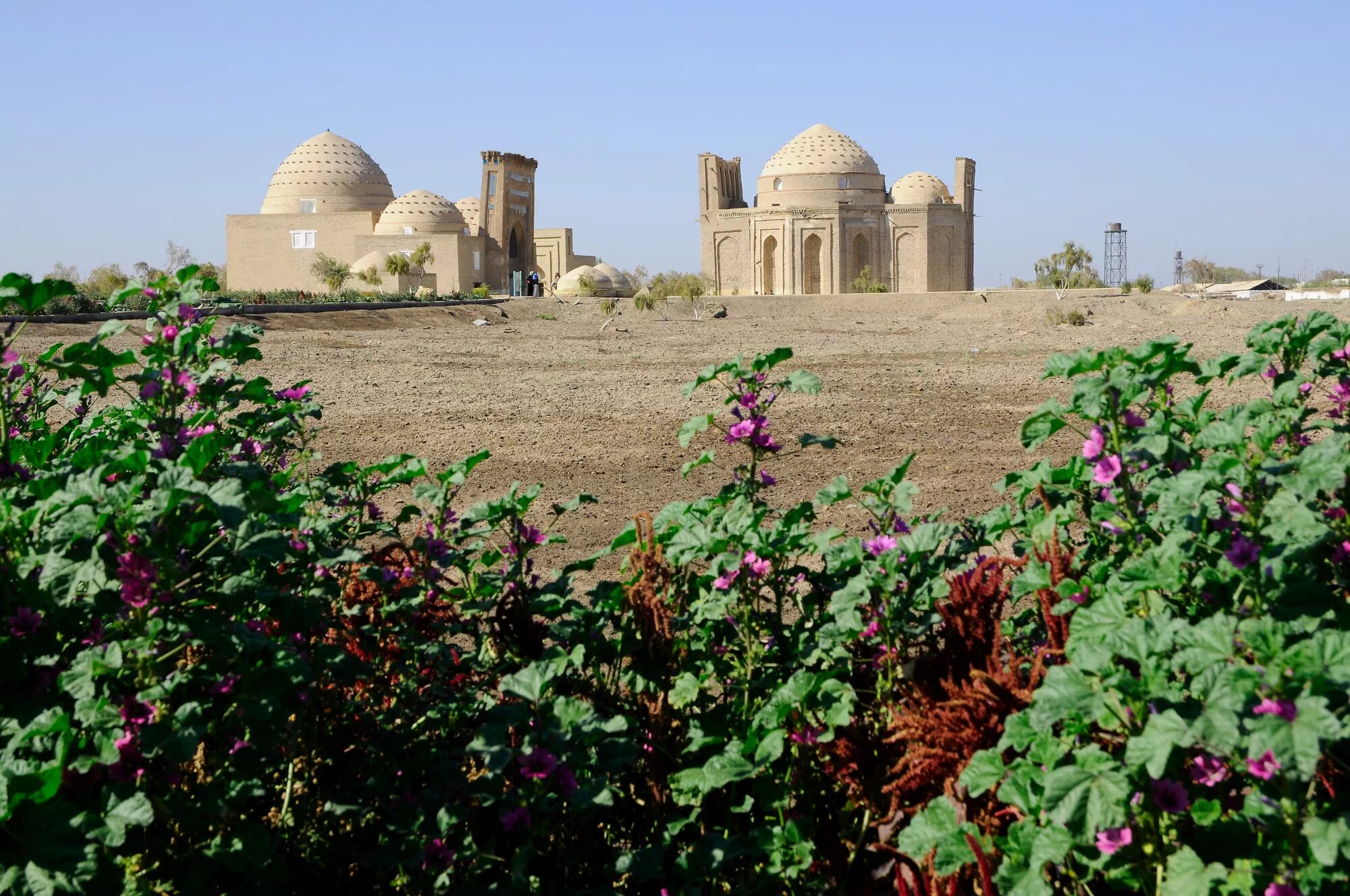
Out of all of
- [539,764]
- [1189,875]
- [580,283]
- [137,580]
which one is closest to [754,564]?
[539,764]

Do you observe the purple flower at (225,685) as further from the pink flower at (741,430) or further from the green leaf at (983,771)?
the green leaf at (983,771)

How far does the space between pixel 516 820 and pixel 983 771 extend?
1.97ft

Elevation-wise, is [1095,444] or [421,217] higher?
[421,217]

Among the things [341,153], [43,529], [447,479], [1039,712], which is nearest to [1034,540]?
[1039,712]

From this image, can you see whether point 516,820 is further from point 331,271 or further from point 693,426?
point 331,271

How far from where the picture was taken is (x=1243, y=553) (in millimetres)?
1399

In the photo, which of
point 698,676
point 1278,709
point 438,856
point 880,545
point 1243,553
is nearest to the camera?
point 1278,709

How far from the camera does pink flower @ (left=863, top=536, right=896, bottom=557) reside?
1767 mm

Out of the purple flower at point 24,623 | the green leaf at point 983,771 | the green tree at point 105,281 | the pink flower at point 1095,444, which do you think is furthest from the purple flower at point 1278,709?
the green tree at point 105,281

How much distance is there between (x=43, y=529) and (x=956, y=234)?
4323 cm

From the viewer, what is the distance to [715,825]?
1.87 meters

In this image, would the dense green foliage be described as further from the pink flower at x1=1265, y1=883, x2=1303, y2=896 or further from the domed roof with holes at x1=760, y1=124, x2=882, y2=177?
the domed roof with holes at x1=760, y1=124, x2=882, y2=177

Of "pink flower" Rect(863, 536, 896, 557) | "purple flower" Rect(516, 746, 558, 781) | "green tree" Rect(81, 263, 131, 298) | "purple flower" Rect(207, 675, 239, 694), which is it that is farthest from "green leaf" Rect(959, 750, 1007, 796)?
"green tree" Rect(81, 263, 131, 298)

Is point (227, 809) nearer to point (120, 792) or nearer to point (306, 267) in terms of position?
point (120, 792)
